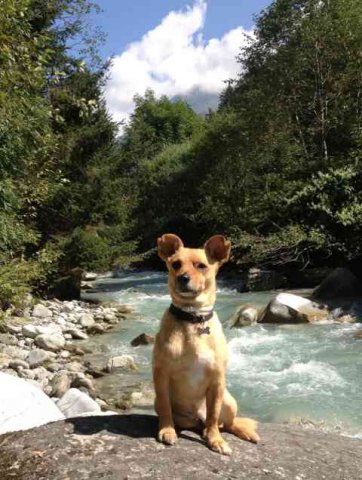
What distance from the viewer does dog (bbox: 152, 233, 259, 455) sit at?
3.43 metres

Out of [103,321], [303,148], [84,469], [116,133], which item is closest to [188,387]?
[84,469]

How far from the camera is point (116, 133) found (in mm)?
23000

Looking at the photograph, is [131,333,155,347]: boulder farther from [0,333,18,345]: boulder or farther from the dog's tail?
the dog's tail

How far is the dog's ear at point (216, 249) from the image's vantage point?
3.57 m

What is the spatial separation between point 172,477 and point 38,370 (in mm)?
8331

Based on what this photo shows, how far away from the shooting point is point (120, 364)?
37.5 ft

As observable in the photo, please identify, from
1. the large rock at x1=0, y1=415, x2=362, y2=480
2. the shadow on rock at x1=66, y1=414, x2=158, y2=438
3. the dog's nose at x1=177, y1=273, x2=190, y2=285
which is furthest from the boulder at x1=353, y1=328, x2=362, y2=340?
the dog's nose at x1=177, y1=273, x2=190, y2=285

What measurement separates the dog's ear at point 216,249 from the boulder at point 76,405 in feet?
14.4

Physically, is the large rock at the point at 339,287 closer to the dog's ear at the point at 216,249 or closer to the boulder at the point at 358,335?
the boulder at the point at 358,335

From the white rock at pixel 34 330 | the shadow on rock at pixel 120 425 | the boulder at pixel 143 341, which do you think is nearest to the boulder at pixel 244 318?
the boulder at pixel 143 341

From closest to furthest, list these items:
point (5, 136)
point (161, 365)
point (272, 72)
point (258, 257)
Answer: point (161, 365) < point (5, 136) < point (258, 257) < point (272, 72)

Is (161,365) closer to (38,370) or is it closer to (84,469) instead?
(84,469)

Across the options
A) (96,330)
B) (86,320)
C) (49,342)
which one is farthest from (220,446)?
(86,320)

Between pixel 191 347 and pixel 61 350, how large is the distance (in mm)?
10220
